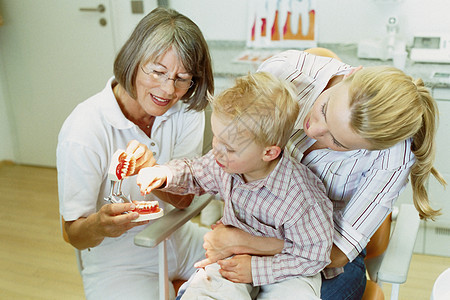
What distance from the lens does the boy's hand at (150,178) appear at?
4.16ft

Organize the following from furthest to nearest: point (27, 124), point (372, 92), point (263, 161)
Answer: point (27, 124), point (263, 161), point (372, 92)

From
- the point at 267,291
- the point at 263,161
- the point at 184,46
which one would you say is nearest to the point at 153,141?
the point at 184,46

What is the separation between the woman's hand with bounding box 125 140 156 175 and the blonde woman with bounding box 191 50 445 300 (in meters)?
0.25

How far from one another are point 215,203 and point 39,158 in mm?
1804

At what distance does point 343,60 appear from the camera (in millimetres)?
2793

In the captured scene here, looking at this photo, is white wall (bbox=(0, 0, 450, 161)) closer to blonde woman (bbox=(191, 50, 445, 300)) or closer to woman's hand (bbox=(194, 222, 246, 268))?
blonde woman (bbox=(191, 50, 445, 300))

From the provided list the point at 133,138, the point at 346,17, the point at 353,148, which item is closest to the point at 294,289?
the point at 353,148

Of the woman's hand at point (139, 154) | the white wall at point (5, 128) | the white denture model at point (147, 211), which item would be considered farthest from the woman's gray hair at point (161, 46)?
the white wall at point (5, 128)

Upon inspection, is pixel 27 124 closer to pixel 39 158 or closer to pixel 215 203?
pixel 39 158

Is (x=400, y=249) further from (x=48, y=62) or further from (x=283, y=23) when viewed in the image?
(x=48, y=62)

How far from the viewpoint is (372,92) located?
106 centimetres

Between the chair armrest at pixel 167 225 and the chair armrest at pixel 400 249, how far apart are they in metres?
0.52

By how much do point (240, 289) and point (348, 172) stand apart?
39 cm

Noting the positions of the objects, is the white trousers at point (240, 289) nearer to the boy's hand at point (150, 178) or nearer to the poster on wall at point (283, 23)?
the boy's hand at point (150, 178)
